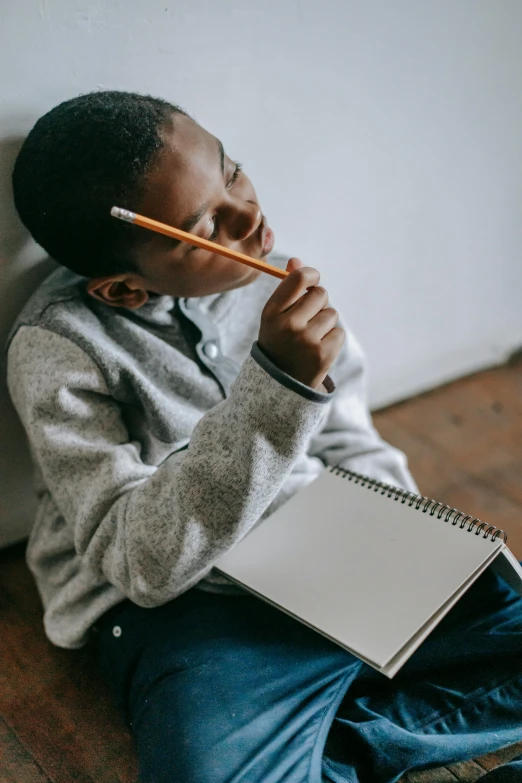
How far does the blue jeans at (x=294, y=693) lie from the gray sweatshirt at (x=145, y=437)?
0.06 m

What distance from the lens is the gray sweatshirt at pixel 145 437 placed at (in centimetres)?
68

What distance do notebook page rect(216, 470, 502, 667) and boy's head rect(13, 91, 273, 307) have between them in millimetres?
294

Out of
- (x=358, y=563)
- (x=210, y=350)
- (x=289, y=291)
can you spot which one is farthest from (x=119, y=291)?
(x=358, y=563)

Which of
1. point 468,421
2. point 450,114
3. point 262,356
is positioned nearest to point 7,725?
point 262,356

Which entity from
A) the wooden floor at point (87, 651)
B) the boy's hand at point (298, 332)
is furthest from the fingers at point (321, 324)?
the wooden floor at point (87, 651)

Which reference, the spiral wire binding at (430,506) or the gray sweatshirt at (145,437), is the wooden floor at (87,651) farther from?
the spiral wire binding at (430,506)

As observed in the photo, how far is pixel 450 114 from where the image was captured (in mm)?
1209

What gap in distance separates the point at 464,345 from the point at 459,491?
1.35 feet

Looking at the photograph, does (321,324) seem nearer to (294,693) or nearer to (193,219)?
(193,219)

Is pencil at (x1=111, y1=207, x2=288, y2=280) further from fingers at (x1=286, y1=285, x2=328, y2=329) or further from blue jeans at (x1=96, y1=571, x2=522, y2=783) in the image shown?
blue jeans at (x1=96, y1=571, x2=522, y2=783)

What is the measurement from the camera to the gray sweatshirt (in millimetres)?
682

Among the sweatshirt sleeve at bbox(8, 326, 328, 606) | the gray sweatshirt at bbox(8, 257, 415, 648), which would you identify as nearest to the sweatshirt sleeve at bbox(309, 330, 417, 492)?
the gray sweatshirt at bbox(8, 257, 415, 648)

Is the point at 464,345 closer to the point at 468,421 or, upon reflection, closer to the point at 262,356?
the point at 468,421

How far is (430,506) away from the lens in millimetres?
828
